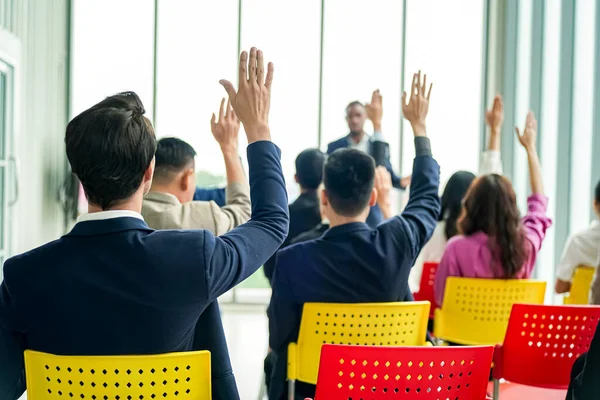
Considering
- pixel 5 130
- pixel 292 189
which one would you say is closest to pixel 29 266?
pixel 5 130

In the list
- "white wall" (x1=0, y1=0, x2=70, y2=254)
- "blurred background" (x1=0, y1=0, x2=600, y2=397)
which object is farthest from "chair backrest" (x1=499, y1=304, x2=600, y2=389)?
"blurred background" (x1=0, y1=0, x2=600, y2=397)

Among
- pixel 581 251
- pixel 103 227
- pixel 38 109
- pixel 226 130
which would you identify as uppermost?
pixel 38 109

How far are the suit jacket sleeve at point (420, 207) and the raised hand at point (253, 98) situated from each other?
3.39 ft

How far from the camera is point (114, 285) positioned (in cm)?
137

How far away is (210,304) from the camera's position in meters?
1.57

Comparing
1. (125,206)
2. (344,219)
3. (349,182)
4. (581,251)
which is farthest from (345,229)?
(581,251)

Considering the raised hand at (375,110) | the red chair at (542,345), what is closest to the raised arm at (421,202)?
the red chair at (542,345)

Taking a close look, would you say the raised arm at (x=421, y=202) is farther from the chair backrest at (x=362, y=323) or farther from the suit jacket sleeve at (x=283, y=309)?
the suit jacket sleeve at (x=283, y=309)

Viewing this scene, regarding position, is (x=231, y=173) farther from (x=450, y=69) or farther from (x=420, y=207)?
(x=450, y=69)

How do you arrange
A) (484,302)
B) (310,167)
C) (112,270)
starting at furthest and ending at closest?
(310,167) < (484,302) < (112,270)

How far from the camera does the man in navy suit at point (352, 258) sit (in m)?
2.44

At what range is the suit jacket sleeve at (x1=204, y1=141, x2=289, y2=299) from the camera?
1.39m

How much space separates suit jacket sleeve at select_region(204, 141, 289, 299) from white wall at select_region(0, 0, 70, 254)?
402cm

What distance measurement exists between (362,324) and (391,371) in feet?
2.36
